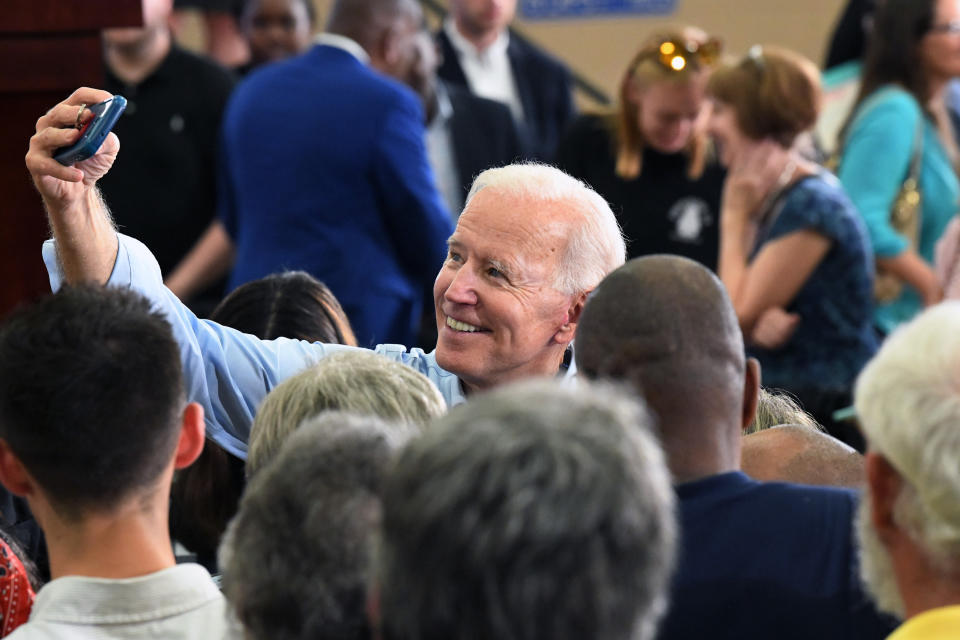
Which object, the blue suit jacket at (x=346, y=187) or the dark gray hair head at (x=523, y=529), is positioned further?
the blue suit jacket at (x=346, y=187)

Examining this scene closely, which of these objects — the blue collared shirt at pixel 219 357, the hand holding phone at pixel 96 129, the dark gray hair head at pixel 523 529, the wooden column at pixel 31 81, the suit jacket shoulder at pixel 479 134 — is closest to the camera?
the dark gray hair head at pixel 523 529

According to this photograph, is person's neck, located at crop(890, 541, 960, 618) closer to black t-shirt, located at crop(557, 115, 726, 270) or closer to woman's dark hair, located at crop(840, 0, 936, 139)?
black t-shirt, located at crop(557, 115, 726, 270)

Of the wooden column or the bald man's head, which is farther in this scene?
the wooden column

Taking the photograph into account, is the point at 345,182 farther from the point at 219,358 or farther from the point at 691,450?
the point at 691,450

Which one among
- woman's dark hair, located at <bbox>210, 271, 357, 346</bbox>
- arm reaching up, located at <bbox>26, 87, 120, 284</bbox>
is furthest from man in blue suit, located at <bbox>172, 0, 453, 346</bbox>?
arm reaching up, located at <bbox>26, 87, 120, 284</bbox>

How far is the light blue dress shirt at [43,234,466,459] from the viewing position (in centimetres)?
221

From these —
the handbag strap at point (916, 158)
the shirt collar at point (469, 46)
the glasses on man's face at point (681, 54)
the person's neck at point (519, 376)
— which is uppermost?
the person's neck at point (519, 376)

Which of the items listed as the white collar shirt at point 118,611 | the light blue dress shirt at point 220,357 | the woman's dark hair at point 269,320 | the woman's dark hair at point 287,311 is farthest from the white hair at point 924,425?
the woman's dark hair at point 287,311

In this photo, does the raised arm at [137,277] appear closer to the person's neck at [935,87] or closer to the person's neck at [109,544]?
the person's neck at [109,544]

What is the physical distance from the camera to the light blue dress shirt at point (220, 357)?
7.23 feet

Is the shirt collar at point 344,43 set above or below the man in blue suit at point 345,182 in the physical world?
above

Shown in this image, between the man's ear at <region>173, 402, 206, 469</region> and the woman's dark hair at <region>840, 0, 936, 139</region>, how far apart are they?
10.6ft

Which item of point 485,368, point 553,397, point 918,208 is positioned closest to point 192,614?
point 553,397

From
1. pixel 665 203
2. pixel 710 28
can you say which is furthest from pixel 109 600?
pixel 710 28
